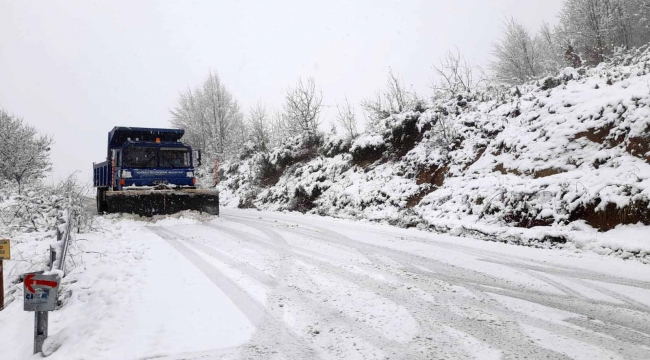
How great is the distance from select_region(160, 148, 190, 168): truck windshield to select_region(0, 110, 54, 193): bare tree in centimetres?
1375

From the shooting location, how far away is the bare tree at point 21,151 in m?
20.8

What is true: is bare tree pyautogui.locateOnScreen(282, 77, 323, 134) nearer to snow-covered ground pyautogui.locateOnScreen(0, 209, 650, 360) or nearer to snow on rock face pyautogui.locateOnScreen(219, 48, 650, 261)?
snow on rock face pyautogui.locateOnScreen(219, 48, 650, 261)

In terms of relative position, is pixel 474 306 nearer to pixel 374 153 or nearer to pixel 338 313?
pixel 338 313

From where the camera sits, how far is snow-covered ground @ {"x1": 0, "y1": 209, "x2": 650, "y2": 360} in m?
2.85

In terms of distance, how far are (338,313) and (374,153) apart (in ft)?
A: 36.3

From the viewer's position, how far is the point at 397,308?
11.9ft

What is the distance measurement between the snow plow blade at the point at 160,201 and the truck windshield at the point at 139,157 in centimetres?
135

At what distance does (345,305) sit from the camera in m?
3.74

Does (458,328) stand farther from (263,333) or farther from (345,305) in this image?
(263,333)

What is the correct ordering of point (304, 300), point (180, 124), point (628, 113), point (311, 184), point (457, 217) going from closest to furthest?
point (304, 300)
point (628, 113)
point (457, 217)
point (311, 184)
point (180, 124)

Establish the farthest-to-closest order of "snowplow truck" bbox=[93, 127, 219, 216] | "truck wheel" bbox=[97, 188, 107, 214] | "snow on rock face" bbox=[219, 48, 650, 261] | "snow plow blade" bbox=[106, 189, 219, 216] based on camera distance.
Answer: "truck wheel" bbox=[97, 188, 107, 214], "snowplow truck" bbox=[93, 127, 219, 216], "snow plow blade" bbox=[106, 189, 219, 216], "snow on rock face" bbox=[219, 48, 650, 261]

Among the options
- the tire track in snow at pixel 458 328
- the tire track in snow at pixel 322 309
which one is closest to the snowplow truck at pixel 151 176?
the tire track in snow at pixel 322 309

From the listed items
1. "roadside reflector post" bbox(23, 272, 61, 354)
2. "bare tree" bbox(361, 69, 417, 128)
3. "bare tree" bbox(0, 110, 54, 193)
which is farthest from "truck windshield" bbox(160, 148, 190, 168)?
"bare tree" bbox(0, 110, 54, 193)

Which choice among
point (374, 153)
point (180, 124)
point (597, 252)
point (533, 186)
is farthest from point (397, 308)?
point (180, 124)
